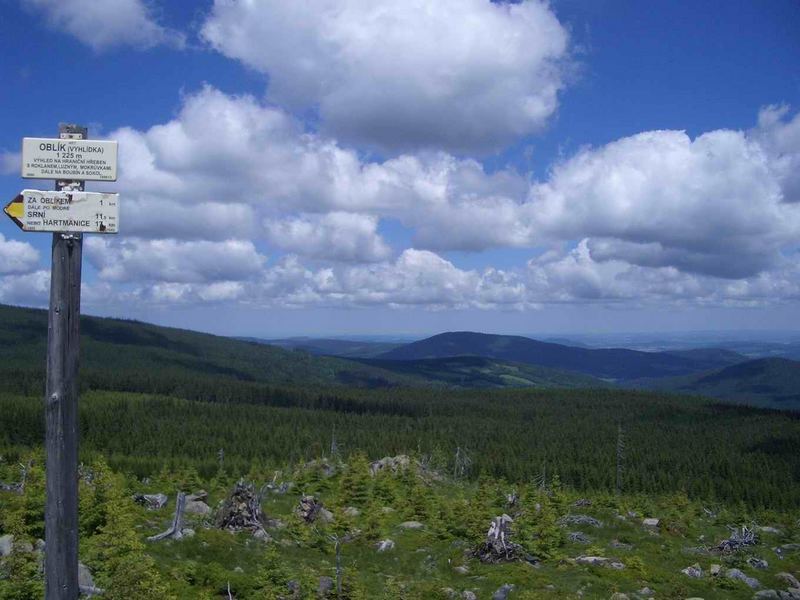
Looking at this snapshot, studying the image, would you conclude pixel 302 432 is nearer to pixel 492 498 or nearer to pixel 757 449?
pixel 492 498

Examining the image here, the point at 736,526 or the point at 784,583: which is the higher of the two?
the point at 784,583

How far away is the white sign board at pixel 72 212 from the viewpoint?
10195mm

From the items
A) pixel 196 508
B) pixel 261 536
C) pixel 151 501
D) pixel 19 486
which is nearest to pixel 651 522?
pixel 261 536

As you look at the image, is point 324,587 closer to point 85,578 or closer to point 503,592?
point 503,592

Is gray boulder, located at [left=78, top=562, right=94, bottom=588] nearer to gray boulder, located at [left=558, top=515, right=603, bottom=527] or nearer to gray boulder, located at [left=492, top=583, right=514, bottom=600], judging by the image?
gray boulder, located at [left=492, top=583, right=514, bottom=600]

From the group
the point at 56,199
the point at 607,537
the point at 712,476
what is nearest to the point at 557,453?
the point at 712,476

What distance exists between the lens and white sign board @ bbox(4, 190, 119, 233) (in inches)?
401

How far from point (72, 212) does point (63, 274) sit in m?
1.09

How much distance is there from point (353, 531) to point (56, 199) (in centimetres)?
3692

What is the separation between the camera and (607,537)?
4653cm

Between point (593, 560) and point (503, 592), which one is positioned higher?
point (503, 592)

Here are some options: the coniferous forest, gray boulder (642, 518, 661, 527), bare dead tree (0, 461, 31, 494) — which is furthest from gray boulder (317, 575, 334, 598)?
gray boulder (642, 518, 661, 527)

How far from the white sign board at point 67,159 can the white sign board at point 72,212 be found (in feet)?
1.19

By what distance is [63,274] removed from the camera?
1053cm
